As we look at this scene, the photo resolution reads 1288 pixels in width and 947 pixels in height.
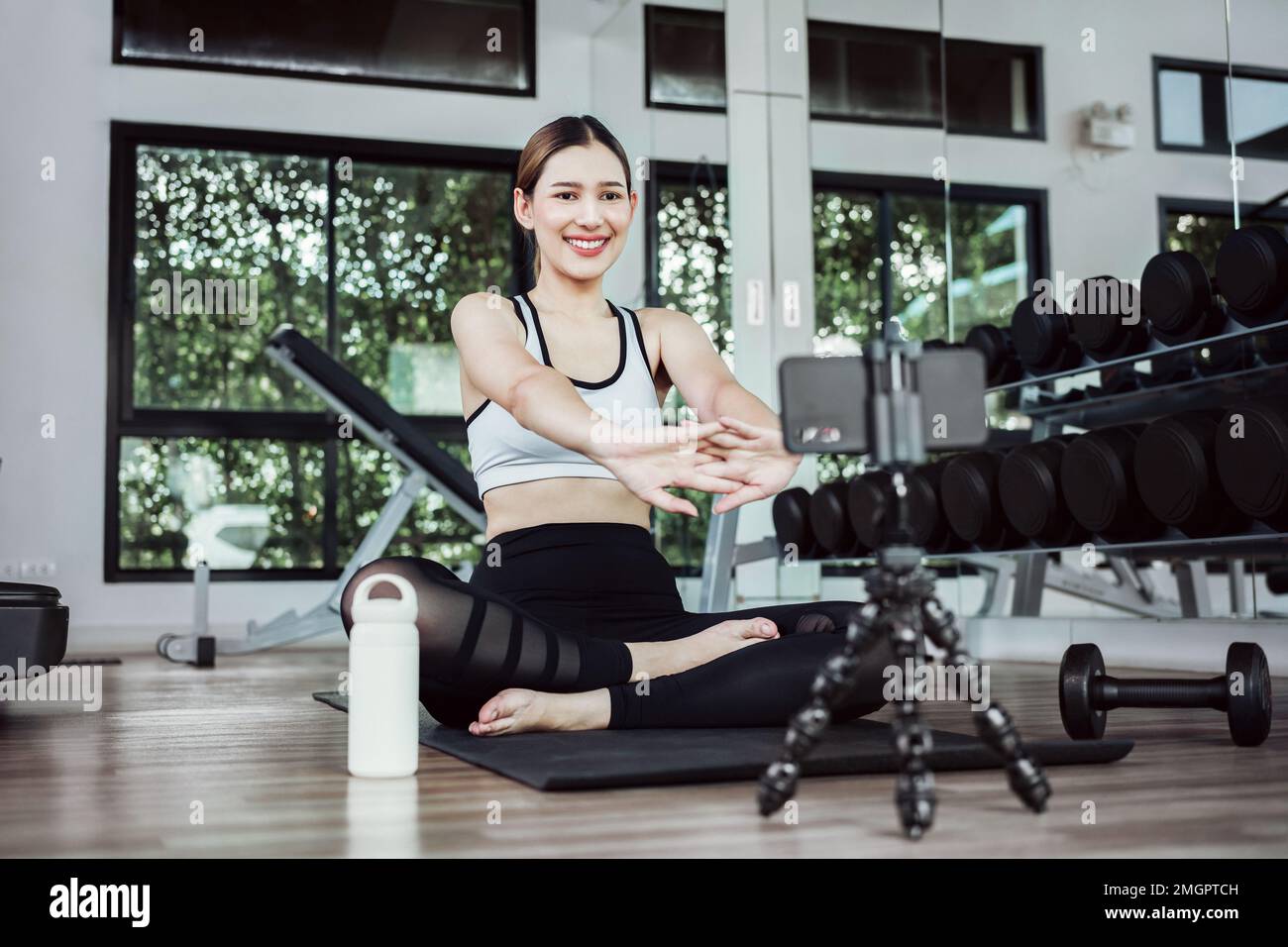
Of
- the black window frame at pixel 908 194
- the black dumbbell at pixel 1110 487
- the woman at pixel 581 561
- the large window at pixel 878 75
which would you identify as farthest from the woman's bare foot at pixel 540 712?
the large window at pixel 878 75

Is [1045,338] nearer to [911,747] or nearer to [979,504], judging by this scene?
[979,504]

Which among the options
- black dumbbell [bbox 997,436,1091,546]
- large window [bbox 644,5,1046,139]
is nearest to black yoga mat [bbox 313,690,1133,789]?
black dumbbell [bbox 997,436,1091,546]

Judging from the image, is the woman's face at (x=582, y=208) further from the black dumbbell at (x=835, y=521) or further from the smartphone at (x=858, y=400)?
the black dumbbell at (x=835, y=521)

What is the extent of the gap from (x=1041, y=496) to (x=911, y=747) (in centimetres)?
196

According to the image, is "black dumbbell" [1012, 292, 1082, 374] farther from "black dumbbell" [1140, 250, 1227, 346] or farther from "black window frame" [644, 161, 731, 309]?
"black window frame" [644, 161, 731, 309]

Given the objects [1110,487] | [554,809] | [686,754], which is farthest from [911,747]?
[1110,487]

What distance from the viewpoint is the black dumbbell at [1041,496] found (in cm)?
285

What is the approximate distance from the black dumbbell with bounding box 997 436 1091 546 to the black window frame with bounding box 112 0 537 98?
3.77m

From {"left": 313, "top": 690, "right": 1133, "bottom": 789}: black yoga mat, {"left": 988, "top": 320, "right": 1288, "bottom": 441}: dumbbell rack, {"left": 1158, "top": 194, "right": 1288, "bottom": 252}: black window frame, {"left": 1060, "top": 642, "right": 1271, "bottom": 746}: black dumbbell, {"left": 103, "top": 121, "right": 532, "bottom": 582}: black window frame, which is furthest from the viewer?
{"left": 103, "top": 121, "right": 532, "bottom": 582}: black window frame

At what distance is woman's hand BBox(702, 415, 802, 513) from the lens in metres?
1.24

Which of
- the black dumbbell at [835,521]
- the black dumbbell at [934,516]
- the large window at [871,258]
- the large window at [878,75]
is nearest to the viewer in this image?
the black dumbbell at [934,516]

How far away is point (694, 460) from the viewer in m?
1.25

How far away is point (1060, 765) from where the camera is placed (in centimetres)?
155

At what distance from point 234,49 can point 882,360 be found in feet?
17.4
